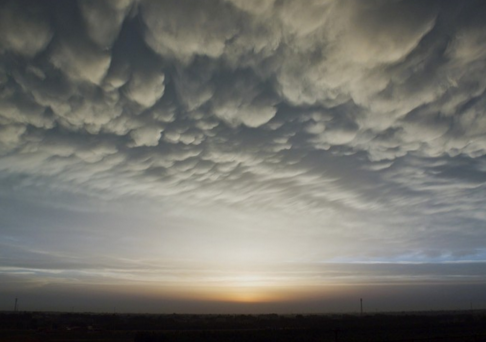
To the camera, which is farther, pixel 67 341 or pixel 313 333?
pixel 313 333

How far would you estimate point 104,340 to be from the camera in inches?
1735

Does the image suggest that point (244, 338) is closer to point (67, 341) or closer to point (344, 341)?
point (344, 341)

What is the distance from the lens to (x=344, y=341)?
4078cm

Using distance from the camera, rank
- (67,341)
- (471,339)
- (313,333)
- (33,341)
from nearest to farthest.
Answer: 1. (471,339)
2. (33,341)
3. (67,341)
4. (313,333)

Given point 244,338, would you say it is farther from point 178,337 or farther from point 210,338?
point 178,337

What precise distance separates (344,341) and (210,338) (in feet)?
51.5

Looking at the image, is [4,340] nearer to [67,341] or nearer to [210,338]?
[67,341]

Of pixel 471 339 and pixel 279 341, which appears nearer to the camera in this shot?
pixel 471 339

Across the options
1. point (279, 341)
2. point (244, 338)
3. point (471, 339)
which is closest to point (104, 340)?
point (244, 338)

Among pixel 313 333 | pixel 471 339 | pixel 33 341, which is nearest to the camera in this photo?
pixel 471 339

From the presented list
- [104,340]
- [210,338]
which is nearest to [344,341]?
[210,338]

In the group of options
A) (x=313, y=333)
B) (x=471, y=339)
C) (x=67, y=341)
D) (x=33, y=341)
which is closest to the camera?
(x=471, y=339)

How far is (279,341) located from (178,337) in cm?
1215

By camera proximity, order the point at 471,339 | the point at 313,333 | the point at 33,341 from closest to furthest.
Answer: the point at 471,339 < the point at 33,341 < the point at 313,333
